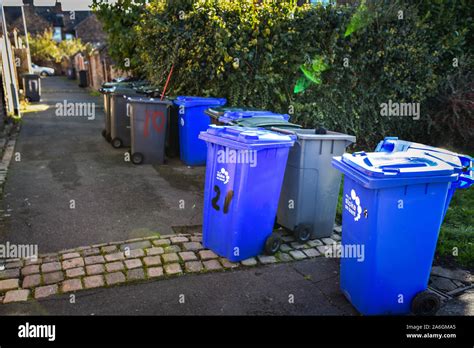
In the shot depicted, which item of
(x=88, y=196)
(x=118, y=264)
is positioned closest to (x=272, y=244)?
(x=118, y=264)

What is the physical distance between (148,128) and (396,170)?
5420mm

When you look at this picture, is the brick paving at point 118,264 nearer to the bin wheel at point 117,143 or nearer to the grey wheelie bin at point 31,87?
the bin wheel at point 117,143

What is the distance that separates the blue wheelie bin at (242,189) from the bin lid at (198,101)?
3.35 m

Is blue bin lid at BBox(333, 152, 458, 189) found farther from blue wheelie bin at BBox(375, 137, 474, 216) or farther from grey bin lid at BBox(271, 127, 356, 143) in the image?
grey bin lid at BBox(271, 127, 356, 143)

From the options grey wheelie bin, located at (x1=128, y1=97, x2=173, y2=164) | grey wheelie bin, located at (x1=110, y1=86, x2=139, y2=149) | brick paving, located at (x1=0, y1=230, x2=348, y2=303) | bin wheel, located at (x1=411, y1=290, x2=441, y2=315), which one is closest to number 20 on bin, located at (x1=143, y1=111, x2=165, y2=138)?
grey wheelie bin, located at (x1=128, y1=97, x2=173, y2=164)

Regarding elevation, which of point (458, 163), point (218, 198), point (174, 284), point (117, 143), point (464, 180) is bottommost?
point (174, 284)

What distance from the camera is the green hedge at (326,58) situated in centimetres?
776

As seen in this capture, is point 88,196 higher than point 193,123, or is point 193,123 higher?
point 193,123

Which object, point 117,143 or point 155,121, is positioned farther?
point 117,143

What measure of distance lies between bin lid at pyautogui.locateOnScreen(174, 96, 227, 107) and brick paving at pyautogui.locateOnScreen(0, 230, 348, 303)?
3.43 metres

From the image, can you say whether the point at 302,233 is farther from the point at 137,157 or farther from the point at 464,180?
the point at 137,157

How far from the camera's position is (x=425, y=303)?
10.7ft
